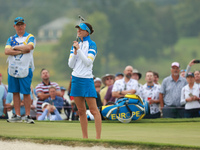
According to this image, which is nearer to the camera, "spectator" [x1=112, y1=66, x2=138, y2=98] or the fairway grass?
the fairway grass

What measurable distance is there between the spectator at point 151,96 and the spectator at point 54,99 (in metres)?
2.17

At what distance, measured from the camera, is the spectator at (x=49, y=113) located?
1409cm

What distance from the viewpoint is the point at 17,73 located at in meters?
11.0

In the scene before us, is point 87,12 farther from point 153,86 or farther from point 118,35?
point 153,86

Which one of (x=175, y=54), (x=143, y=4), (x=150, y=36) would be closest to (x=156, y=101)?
(x=175, y=54)

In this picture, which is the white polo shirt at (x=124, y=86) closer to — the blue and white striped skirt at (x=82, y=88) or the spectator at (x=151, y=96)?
the spectator at (x=151, y=96)

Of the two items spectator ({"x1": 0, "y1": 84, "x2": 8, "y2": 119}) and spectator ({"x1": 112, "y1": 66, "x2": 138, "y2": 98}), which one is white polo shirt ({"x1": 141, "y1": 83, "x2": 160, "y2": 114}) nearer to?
spectator ({"x1": 112, "y1": 66, "x2": 138, "y2": 98})

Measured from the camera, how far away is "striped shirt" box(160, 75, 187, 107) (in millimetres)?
14281

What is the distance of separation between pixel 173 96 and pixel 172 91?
0.13 meters

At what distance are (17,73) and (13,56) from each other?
341 mm

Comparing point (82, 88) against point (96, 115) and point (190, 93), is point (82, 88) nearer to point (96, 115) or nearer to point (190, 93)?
point (96, 115)

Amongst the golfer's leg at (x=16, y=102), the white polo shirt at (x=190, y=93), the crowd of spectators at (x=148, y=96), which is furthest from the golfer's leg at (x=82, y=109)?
the white polo shirt at (x=190, y=93)

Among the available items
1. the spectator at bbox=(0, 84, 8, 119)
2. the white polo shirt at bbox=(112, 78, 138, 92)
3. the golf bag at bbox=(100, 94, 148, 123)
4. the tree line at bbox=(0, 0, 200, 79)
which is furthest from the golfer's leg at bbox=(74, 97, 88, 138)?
the tree line at bbox=(0, 0, 200, 79)

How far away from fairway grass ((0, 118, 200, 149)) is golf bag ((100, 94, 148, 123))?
168mm
